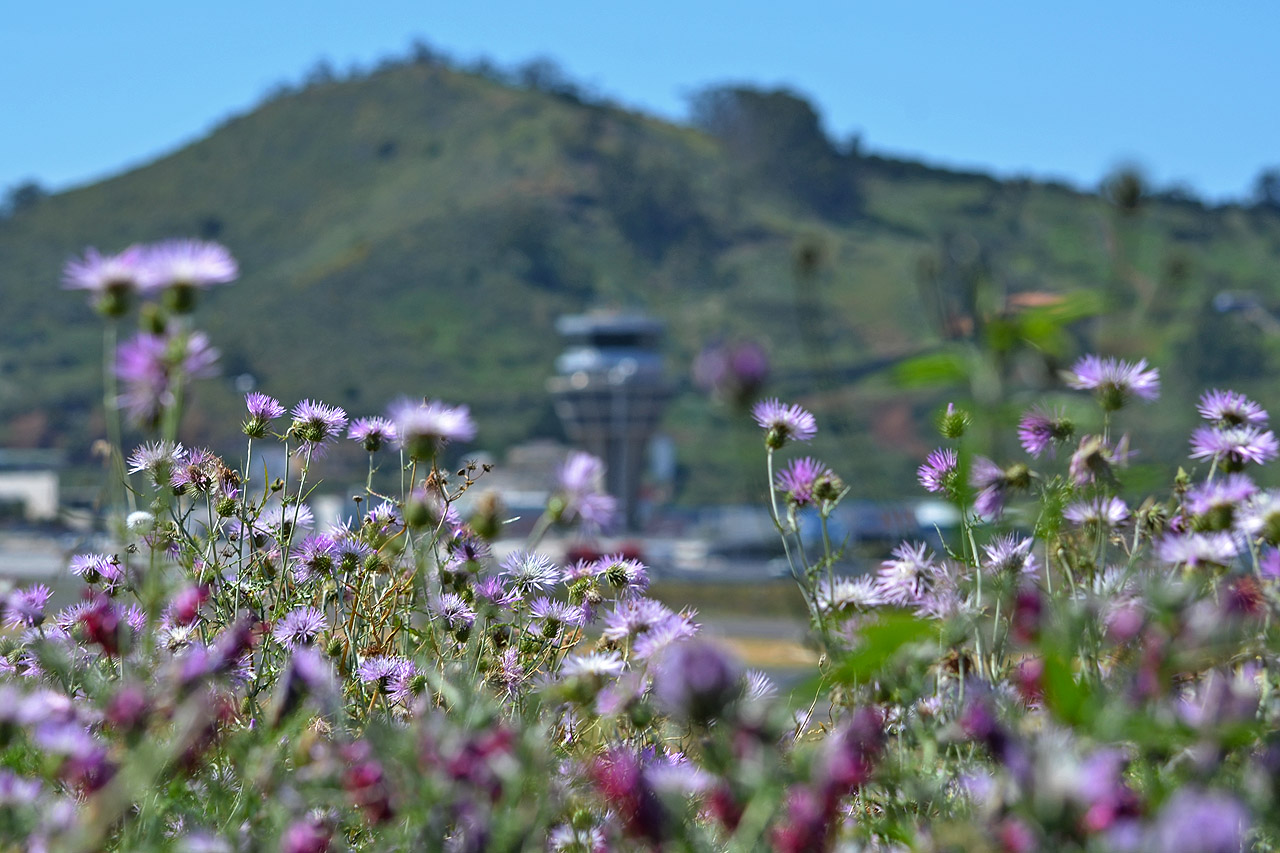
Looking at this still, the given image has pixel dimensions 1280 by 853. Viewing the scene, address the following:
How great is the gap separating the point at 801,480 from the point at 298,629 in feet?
3.06

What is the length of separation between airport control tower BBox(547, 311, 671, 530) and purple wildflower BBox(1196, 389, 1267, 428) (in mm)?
67893

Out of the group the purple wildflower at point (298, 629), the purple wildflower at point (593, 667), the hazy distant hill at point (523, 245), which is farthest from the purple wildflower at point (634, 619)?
the hazy distant hill at point (523, 245)

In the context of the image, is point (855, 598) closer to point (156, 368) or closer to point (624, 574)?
point (624, 574)

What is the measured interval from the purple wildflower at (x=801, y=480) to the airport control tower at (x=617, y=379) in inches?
2675

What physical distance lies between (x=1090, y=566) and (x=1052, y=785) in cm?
153

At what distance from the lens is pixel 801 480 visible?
282 cm

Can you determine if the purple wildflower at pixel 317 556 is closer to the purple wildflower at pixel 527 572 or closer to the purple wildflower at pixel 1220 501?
the purple wildflower at pixel 527 572

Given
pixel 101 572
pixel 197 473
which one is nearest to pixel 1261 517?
pixel 197 473

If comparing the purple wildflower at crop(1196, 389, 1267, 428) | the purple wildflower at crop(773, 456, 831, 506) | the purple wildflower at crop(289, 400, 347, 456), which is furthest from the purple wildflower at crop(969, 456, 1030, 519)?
the purple wildflower at crop(289, 400, 347, 456)

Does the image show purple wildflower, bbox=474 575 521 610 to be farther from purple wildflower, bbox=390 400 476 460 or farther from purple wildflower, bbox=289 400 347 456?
purple wildflower, bbox=390 400 476 460

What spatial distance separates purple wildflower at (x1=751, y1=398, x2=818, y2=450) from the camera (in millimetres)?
2617

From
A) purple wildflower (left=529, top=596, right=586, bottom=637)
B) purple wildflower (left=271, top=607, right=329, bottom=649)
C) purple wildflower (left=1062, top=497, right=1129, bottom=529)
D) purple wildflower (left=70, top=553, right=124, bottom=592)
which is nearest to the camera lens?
purple wildflower (left=1062, top=497, right=1129, bottom=529)

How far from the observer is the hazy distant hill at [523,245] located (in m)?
93.9

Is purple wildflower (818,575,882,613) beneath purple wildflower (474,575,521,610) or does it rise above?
above
